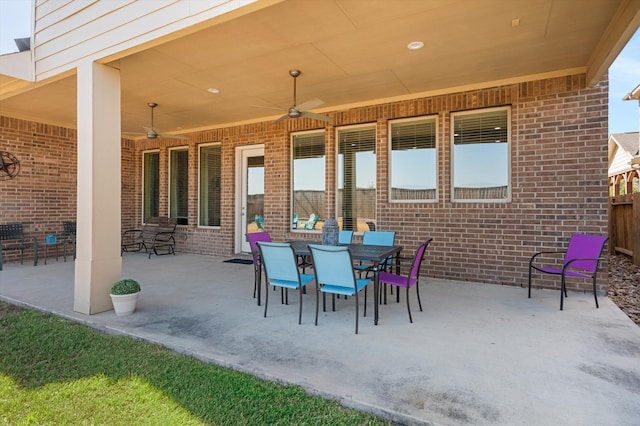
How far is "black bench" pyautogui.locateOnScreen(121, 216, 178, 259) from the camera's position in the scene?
7750 mm

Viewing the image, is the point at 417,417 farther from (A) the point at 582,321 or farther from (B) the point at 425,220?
(B) the point at 425,220

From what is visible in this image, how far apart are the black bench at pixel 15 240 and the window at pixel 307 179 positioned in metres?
4.97

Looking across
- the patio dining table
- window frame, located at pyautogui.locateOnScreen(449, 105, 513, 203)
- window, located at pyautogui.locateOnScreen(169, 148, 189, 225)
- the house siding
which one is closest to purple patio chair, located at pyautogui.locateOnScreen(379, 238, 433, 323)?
the patio dining table

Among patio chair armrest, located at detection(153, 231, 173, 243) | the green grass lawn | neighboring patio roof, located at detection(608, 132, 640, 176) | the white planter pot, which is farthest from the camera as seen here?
neighboring patio roof, located at detection(608, 132, 640, 176)

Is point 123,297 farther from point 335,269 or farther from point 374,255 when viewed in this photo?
point 374,255

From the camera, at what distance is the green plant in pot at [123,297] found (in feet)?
11.5

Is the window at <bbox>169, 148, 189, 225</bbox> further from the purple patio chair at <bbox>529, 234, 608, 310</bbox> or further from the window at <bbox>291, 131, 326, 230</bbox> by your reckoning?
the purple patio chair at <bbox>529, 234, 608, 310</bbox>

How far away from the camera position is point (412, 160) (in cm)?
571

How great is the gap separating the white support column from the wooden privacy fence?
8.89 meters

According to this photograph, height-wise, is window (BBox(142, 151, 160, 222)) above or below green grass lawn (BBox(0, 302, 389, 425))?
above

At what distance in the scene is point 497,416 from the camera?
1.85 meters

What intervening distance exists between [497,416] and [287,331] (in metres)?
1.80

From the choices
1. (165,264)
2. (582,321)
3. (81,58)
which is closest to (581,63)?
(582,321)

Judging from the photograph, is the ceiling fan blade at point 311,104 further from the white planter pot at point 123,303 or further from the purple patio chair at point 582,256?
the purple patio chair at point 582,256
